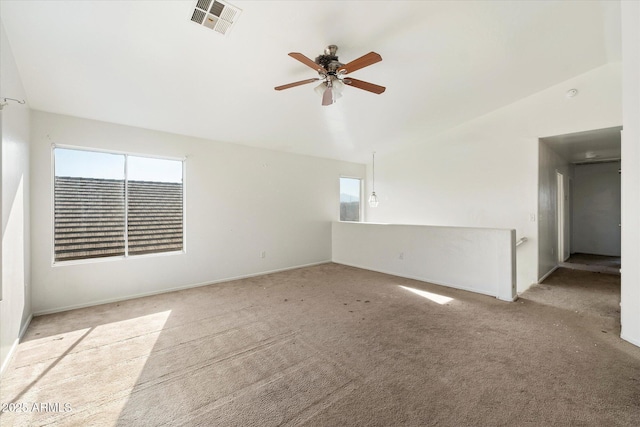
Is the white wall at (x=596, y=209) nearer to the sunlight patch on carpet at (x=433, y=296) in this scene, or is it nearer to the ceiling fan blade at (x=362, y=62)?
the sunlight patch on carpet at (x=433, y=296)

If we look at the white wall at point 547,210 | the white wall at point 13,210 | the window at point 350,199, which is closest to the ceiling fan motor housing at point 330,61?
the white wall at point 13,210

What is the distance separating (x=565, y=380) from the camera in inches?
78.9

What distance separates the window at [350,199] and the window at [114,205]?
12.4ft

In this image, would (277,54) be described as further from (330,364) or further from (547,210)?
(547,210)

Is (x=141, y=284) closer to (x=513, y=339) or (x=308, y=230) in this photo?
(x=308, y=230)

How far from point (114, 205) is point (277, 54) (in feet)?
10.3

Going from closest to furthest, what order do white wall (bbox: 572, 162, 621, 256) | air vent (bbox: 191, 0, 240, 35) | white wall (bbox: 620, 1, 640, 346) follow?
air vent (bbox: 191, 0, 240, 35), white wall (bbox: 620, 1, 640, 346), white wall (bbox: 572, 162, 621, 256)

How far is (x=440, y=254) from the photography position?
14.9 feet

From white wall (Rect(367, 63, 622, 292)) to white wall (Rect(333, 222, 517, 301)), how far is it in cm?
122

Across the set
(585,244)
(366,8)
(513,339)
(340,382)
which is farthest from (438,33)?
(585,244)

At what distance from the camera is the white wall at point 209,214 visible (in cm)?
338

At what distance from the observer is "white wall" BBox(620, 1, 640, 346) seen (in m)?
2.45

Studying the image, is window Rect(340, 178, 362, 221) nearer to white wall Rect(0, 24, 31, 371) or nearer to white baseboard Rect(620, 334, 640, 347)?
white baseboard Rect(620, 334, 640, 347)

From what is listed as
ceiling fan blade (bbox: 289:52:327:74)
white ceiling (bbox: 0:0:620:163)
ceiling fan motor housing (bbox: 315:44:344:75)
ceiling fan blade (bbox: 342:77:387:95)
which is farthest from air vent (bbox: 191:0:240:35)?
ceiling fan blade (bbox: 342:77:387:95)
